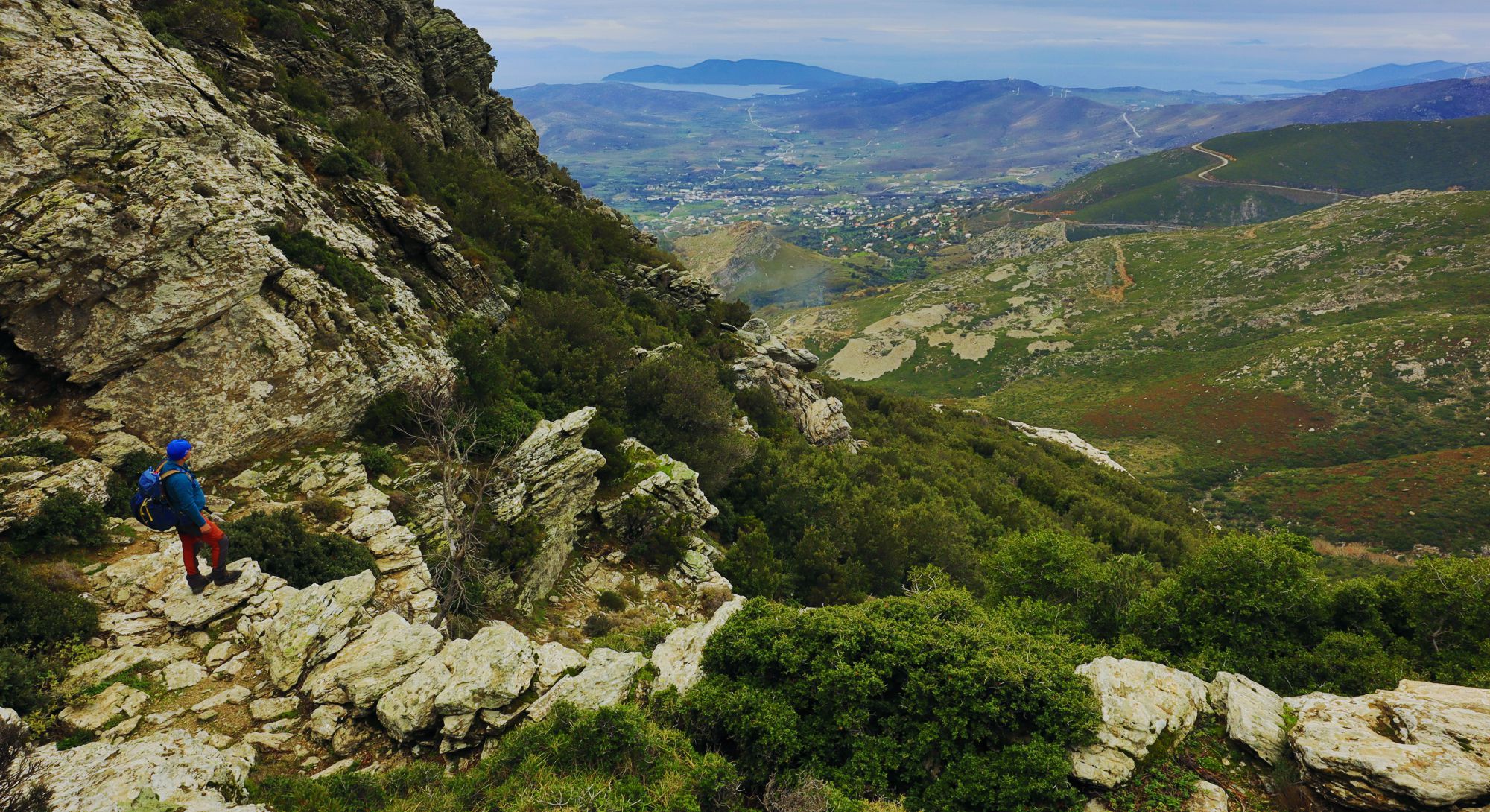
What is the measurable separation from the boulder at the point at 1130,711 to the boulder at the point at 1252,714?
1.07 feet

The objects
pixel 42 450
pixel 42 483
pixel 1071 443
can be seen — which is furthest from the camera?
pixel 1071 443

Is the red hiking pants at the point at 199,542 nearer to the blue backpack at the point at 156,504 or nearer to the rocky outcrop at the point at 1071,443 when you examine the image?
the blue backpack at the point at 156,504

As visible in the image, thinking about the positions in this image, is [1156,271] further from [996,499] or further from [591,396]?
[591,396]

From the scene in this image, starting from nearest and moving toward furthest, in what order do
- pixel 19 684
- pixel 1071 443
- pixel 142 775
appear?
pixel 142 775 → pixel 19 684 → pixel 1071 443

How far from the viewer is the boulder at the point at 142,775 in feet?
20.4

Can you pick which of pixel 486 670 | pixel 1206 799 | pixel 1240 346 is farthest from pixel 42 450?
pixel 1240 346

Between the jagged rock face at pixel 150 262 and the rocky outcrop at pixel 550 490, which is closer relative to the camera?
the jagged rock face at pixel 150 262

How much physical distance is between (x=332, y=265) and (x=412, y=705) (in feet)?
48.8

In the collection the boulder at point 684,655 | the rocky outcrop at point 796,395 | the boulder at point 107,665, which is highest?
the boulder at point 107,665

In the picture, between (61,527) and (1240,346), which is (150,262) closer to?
(61,527)

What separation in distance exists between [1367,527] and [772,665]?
75989 millimetres

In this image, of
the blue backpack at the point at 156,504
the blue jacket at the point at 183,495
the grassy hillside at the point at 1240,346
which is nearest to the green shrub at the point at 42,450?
the blue backpack at the point at 156,504

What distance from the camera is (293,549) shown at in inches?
473

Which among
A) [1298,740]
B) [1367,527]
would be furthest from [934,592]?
[1367,527]
